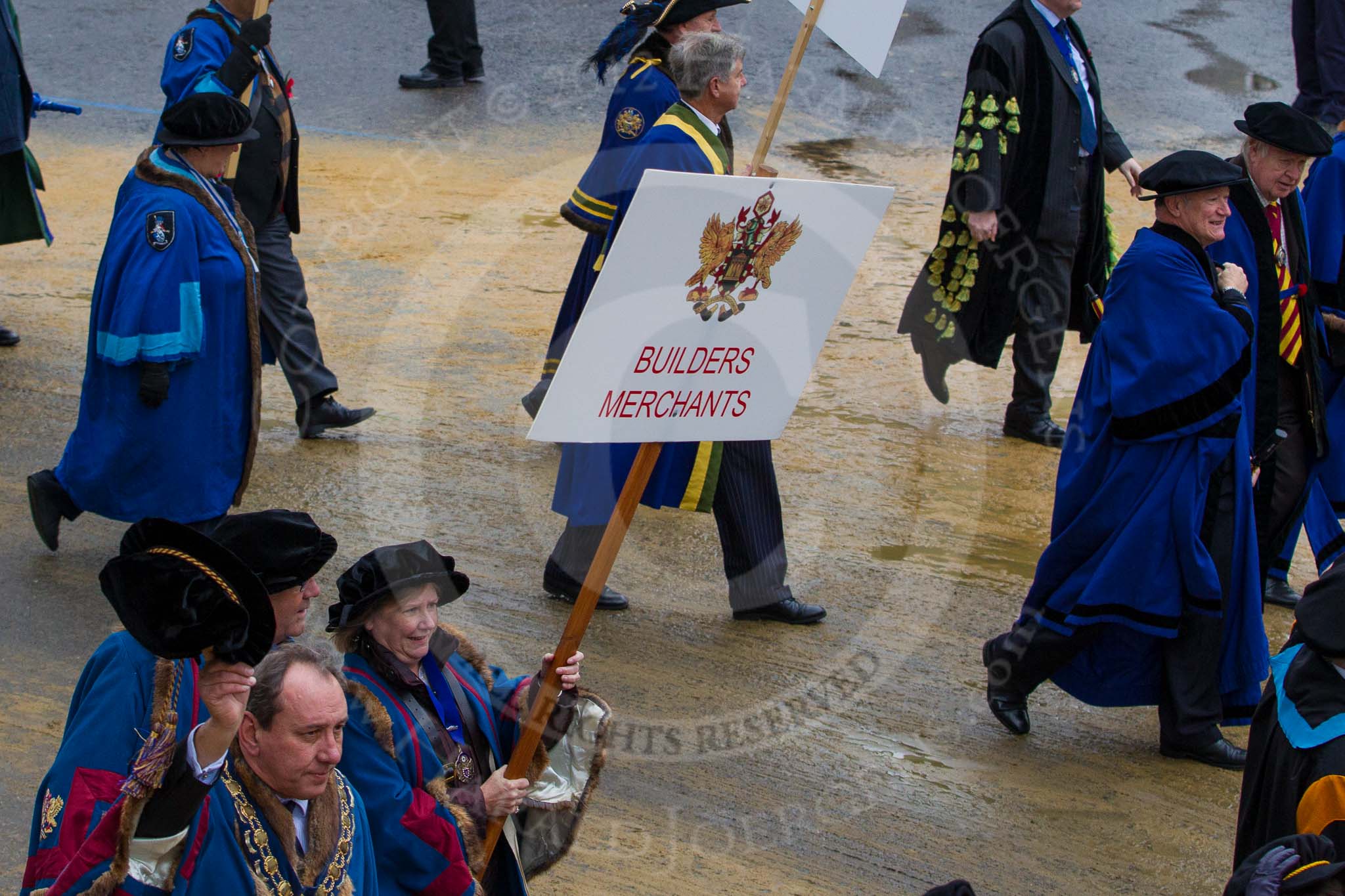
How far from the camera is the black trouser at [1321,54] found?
1118 centimetres

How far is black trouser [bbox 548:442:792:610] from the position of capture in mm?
5289

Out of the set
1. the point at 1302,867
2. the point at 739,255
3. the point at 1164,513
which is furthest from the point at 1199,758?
the point at 739,255

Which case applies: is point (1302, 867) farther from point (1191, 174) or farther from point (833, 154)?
point (833, 154)

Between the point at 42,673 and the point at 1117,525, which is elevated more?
the point at 1117,525

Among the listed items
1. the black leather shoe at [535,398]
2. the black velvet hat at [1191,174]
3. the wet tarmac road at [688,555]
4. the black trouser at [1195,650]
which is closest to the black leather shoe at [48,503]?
the wet tarmac road at [688,555]

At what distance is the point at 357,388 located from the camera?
7199mm

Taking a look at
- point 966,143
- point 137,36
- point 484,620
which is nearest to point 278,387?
point 484,620

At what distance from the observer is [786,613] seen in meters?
5.36

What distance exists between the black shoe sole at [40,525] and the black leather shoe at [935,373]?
407 centimetres

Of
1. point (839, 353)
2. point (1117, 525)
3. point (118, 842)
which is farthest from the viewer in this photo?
point (839, 353)

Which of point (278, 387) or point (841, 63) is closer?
point (278, 387)

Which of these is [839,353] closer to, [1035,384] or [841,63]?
[1035,384]

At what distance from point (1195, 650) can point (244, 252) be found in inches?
134

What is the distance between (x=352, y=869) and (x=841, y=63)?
40.0 feet
